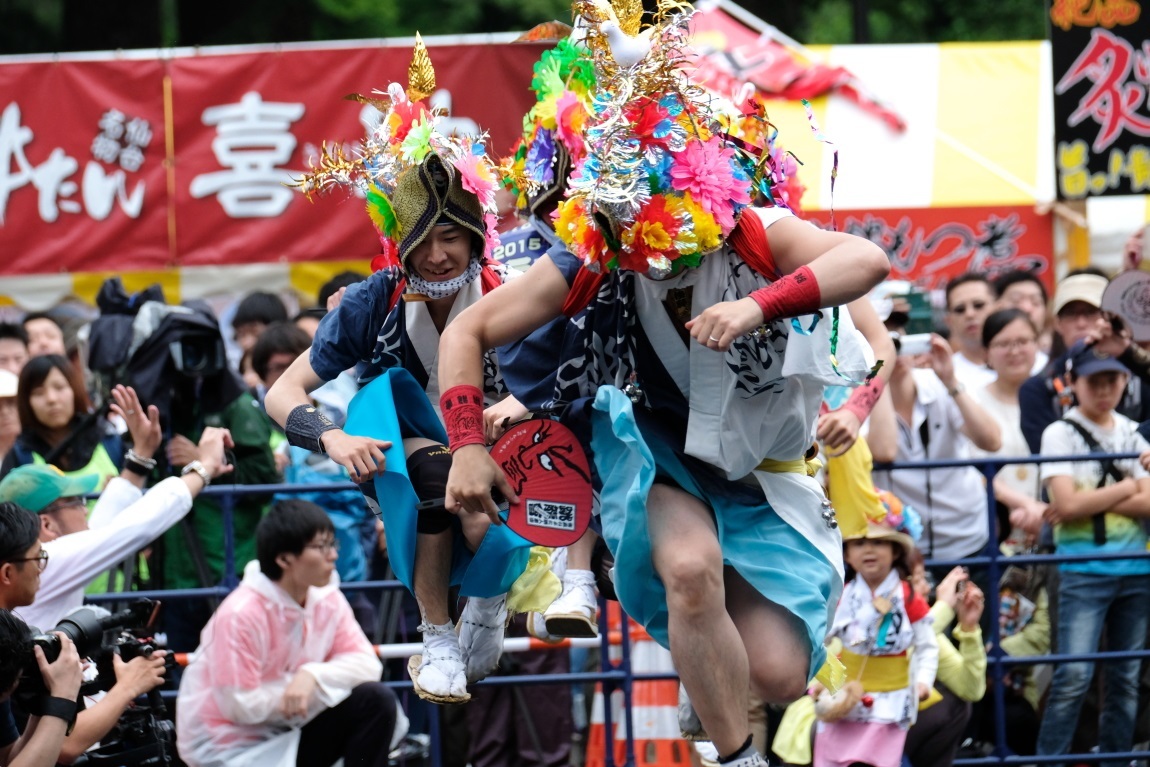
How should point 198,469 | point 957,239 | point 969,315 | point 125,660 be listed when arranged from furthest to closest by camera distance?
1. point 957,239
2. point 969,315
3. point 198,469
4. point 125,660

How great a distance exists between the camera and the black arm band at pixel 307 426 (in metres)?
4.79

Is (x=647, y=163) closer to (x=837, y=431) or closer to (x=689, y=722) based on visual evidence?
(x=837, y=431)

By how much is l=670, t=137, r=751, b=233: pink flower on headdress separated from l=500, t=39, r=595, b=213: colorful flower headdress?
119cm

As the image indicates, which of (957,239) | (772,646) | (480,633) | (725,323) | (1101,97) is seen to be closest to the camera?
(725,323)

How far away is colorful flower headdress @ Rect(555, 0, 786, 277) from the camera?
4.27m

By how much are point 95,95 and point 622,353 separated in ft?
20.2

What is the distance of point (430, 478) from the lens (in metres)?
4.78

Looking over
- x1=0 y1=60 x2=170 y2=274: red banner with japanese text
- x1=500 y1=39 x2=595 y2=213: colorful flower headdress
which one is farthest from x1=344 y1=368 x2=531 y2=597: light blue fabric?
x1=0 y1=60 x2=170 y2=274: red banner with japanese text

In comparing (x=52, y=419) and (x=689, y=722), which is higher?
(x=52, y=419)

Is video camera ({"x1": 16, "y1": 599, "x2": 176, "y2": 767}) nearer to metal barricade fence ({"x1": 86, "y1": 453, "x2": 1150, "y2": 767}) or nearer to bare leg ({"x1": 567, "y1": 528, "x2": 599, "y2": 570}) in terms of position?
metal barricade fence ({"x1": 86, "y1": 453, "x2": 1150, "y2": 767})

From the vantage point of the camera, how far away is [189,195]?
9750 millimetres

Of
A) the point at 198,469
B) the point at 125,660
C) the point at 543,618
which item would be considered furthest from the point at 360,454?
the point at 198,469

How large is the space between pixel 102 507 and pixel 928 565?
324 centimetres

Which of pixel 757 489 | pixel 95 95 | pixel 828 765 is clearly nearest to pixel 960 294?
pixel 828 765
